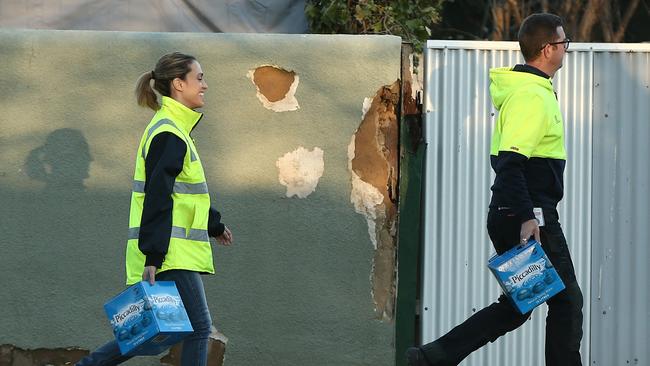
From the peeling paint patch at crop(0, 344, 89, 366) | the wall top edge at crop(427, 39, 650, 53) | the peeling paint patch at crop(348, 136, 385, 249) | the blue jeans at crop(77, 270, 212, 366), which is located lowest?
the peeling paint patch at crop(0, 344, 89, 366)

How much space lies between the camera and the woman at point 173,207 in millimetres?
5344

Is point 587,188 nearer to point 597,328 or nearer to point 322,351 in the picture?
point 597,328

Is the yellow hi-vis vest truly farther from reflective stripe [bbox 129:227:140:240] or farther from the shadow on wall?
the shadow on wall

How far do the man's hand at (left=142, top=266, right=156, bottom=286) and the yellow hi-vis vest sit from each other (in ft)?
0.27

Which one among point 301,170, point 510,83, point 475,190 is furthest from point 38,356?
point 510,83

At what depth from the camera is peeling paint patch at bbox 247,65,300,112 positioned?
23.7 feet

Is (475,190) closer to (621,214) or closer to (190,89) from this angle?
(621,214)

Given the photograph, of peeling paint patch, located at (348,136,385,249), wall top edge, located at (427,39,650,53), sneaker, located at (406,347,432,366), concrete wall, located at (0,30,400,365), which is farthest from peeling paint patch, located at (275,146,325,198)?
sneaker, located at (406,347,432,366)

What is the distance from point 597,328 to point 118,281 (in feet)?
9.47

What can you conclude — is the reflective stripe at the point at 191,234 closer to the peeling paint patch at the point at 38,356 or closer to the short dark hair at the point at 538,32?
the short dark hair at the point at 538,32

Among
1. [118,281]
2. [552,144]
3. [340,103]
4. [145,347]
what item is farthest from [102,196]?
[552,144]

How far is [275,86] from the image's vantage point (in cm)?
723

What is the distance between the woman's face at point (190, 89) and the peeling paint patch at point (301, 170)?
1.58 m

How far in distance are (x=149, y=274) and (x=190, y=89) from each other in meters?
0.91
